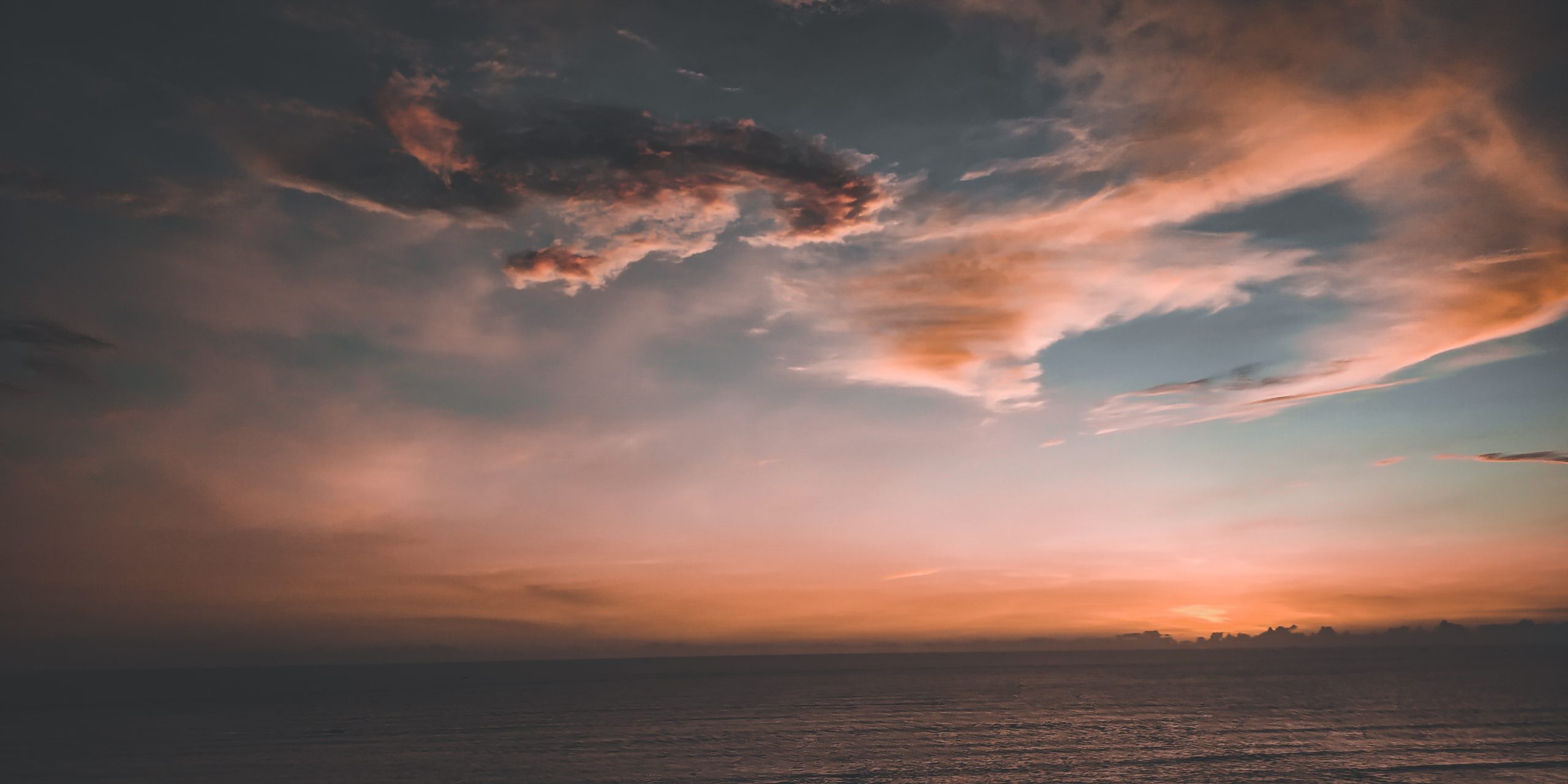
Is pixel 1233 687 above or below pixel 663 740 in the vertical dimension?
below

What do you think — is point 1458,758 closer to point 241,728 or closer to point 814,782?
point 814,782

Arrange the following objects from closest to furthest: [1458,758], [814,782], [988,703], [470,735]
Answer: [814,782] < [1458,758] < [470,735] < [988,703]

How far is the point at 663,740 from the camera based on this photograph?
8500 cm

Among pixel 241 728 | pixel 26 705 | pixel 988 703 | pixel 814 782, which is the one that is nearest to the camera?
pixel 814 782

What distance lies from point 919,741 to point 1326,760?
1377 inches

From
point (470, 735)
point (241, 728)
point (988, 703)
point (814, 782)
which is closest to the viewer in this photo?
point (814, 782)

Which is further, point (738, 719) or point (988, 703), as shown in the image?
point (988, 703)

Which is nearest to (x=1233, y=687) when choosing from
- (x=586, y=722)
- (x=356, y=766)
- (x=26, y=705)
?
(x=586, y=722)

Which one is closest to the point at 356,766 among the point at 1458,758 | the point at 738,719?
the point at 738,719

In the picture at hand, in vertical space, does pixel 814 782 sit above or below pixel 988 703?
above

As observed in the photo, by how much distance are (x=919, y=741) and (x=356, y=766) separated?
53.1 m

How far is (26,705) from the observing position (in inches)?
6398

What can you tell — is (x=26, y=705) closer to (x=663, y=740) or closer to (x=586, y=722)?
(x=586, y=722)

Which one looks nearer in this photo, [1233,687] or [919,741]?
[919,741]
